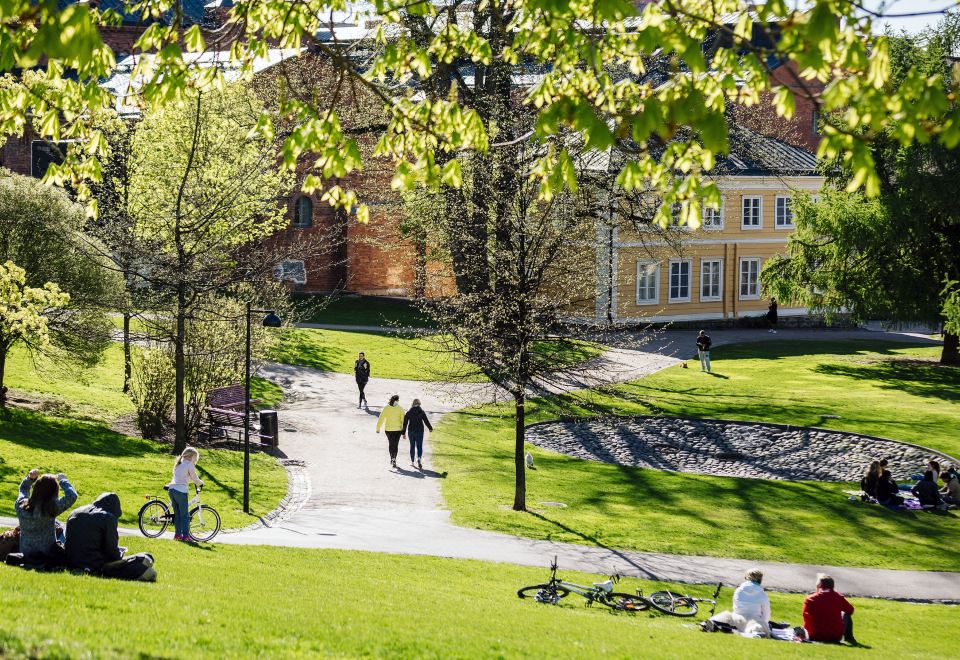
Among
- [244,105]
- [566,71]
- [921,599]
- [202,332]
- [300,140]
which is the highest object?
[244,105]

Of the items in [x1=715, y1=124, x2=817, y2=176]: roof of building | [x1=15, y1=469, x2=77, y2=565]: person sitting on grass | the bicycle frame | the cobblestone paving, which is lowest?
the bicycle frame

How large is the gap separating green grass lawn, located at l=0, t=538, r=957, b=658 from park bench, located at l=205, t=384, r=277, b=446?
10.1m

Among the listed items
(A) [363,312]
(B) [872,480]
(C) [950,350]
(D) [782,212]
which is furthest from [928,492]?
(D) [782,212]

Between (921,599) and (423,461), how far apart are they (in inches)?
455

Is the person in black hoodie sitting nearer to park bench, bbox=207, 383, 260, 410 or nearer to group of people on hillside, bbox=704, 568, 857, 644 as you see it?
group of people on hillside, bbox=704, 568, 857, 644

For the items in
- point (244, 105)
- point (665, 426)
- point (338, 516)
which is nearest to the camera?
point (338, 516)

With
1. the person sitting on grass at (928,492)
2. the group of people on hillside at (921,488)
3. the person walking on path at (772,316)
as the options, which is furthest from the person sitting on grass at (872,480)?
the person walking on path at (772,316)

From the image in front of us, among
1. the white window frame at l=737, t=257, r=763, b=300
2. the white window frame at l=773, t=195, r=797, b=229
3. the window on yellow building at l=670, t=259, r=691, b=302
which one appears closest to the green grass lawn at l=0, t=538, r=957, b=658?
the window on yellow building at l=670, t=259, r=691, b=302

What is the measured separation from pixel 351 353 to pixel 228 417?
11.8 meters

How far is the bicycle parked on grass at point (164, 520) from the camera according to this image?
53.6 ft

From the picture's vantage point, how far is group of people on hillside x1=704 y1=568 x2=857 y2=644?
512 inches

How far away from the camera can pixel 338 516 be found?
19.5 metres

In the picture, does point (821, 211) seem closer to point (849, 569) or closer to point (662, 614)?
point (849, 569)

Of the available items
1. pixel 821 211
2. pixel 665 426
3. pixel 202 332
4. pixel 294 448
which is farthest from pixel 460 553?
pixel 821 211
